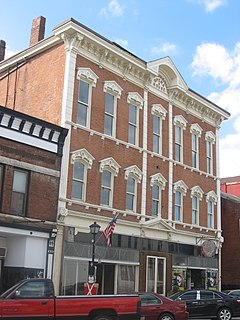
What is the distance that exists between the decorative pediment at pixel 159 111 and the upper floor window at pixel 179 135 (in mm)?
1277

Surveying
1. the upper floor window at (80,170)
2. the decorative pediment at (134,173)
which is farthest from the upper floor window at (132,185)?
the upper floor window at (80,170)

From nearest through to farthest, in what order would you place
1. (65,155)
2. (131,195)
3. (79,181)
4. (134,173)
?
(65,155), (79,181), (131,195), (134,173)

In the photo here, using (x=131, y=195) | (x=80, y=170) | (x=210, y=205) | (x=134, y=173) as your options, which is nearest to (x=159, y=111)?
(x=134, y=173)

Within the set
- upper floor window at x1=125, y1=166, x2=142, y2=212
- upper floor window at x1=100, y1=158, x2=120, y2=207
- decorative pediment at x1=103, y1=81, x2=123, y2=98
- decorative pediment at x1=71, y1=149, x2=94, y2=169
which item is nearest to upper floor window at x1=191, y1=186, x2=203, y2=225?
upper floor window at x1=125, y1=166, x2=142, y2=212

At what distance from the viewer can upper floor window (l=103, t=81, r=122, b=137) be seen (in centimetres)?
2508

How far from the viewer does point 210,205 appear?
32125 mm

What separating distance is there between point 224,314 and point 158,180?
9.40 meters

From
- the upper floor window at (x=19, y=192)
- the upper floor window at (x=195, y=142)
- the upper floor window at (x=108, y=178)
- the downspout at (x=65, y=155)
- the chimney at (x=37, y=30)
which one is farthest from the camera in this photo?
the upper floor window at (x=195, y=142)

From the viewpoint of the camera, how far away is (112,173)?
24.8 m

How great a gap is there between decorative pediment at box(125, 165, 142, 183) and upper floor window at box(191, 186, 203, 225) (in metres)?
5.44

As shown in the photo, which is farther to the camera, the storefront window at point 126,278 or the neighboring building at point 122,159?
the storefront window at point 126,278

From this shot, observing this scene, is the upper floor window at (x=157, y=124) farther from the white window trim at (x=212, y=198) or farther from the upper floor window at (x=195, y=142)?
the white window trim at (x=212, y=198)

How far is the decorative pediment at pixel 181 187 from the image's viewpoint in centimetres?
2886

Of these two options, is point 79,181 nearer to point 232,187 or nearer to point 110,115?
point 110,115
